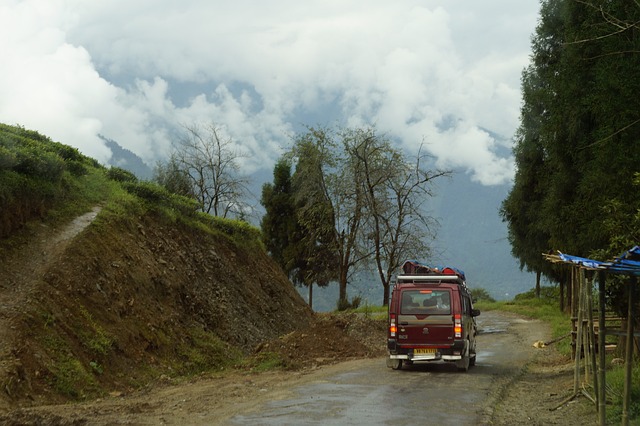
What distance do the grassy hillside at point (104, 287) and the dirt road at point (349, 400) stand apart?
3.56ft

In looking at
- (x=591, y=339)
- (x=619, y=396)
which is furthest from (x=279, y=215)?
(x=591, y=339)

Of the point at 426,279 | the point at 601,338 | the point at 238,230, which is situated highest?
the point at 238,230

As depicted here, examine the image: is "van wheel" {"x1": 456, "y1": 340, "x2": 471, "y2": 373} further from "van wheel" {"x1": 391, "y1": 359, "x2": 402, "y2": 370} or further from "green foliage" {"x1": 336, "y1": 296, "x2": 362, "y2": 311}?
"green foliage" {"x1": 336, "y1": 296, "x2": 362, "y2": 311}

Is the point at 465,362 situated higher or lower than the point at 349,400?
lower

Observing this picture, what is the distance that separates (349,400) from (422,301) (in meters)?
6.16

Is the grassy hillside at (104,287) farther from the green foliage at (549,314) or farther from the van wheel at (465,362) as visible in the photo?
the green foliage at (549,314)

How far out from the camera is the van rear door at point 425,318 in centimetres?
1864

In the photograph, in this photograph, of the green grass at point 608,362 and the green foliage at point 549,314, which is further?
the green foliage at point 549,314

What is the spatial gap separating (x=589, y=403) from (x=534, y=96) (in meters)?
20.8

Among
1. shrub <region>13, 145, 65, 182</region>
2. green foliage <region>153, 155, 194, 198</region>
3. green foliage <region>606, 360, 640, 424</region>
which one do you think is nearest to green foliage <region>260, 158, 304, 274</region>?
green foliage <region>153, 155, 194, 198</region>

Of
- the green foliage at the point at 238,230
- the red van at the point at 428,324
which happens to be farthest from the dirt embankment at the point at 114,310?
the red van at the point at 428,324

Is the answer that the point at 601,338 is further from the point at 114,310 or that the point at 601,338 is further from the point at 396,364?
the point at 114,310

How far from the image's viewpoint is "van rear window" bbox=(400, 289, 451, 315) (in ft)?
61.9

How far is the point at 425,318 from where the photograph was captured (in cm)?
1880
